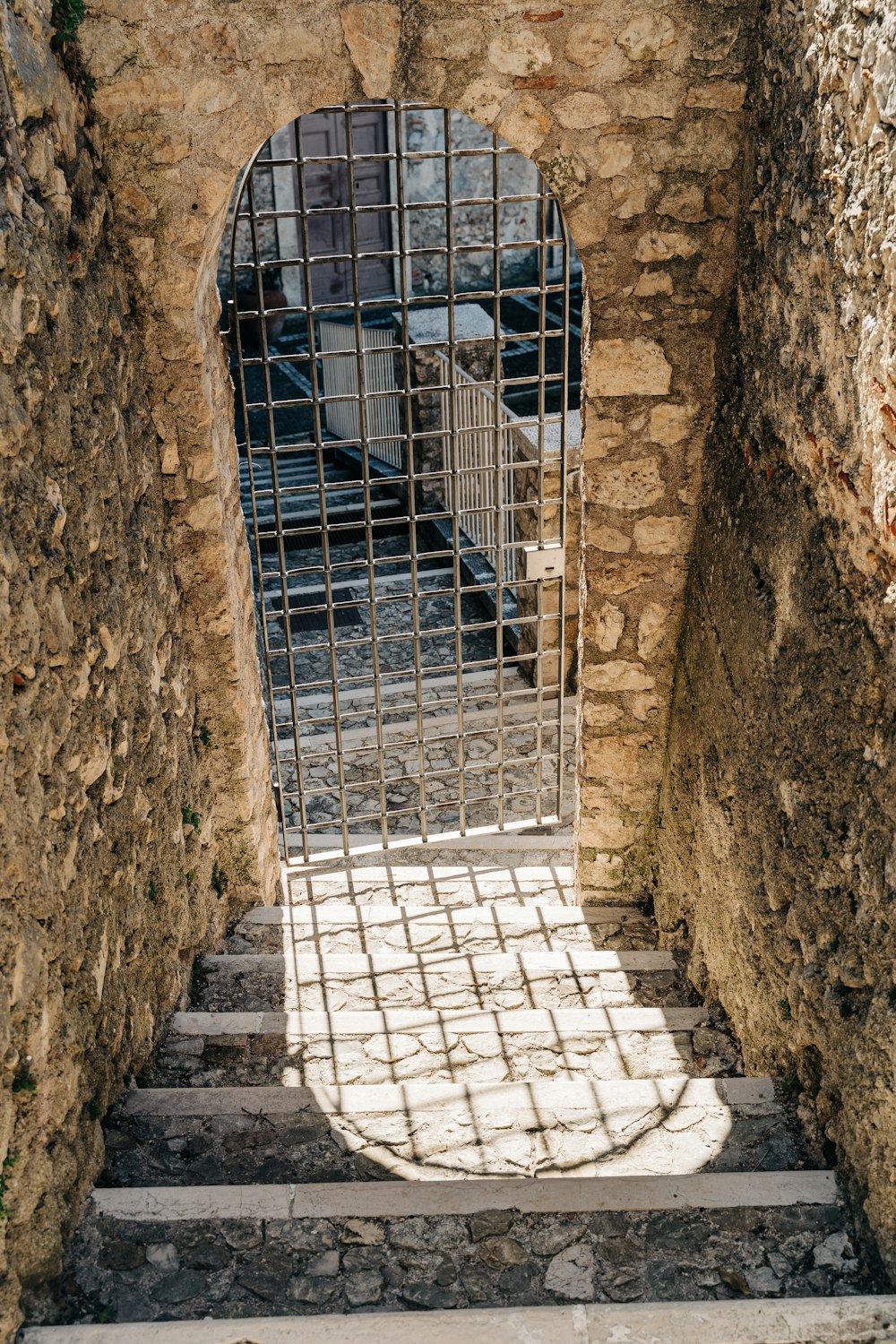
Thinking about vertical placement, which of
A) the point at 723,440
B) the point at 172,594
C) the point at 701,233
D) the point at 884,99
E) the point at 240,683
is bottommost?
the point at 240,683

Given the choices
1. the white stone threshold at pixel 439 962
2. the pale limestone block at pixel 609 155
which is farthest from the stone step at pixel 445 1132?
the pale limestone block at pixel 609 155

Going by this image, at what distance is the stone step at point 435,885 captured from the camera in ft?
17.4

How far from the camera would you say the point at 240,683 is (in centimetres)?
447

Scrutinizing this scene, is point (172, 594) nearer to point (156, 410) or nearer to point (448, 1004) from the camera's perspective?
point (156, 410)

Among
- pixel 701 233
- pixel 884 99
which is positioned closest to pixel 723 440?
Answer: pixel 701 233

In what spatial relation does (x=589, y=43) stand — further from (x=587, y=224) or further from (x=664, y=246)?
(x=664, y=246)

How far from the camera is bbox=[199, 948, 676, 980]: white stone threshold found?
4.46m

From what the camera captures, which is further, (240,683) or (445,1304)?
(240,683)

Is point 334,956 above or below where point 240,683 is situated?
below

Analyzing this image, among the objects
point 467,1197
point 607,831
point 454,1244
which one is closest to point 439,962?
point 607,831

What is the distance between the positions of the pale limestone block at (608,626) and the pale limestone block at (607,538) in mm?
215

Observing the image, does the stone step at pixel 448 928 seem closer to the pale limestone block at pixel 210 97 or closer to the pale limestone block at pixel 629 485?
the pale limestone block at pixel 629 485

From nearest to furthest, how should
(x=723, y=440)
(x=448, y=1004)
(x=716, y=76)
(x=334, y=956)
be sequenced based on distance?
(x=716, y=76) < (x=723, y=440) < (x=448, y=1004) < (x=334, y=956)

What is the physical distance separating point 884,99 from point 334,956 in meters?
3.39
